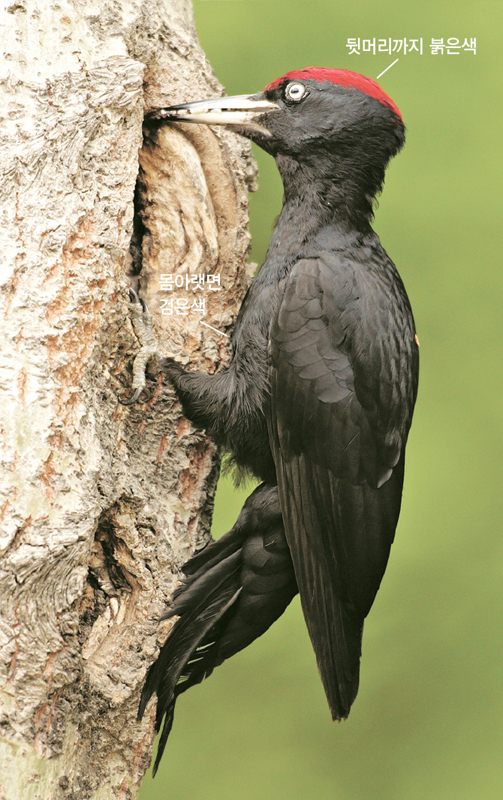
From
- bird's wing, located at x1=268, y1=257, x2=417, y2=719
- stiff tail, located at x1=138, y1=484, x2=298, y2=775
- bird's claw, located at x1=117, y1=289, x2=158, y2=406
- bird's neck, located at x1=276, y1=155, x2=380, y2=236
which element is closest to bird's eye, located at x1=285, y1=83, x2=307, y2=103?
bird's neck, located at x1=276, y1=155, x2=380, y2=236

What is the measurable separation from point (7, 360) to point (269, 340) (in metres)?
0.64

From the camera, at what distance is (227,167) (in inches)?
82.5

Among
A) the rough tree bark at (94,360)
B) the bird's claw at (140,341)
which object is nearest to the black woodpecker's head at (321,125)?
the rough tree bark at (94,360)

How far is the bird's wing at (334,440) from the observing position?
1.87 meters

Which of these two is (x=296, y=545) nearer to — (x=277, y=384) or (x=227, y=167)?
(x=277, y=384)

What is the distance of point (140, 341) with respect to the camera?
1.88 m

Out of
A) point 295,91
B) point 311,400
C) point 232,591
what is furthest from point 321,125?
point 232,591

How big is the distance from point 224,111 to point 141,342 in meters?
0.62

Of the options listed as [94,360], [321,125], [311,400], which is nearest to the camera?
[94,360]

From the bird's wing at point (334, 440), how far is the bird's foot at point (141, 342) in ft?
0.95

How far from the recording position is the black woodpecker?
1.87 meters

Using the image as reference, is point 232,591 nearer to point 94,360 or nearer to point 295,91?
point 94,360

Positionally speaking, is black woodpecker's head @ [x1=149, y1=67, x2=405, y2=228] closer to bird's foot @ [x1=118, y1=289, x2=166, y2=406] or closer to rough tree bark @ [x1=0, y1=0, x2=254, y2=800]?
rough tree bark @ [x1=0, y1=0, x2=254, y2=800]

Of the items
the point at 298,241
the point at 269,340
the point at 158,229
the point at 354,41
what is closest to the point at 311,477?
the point at 269,340
